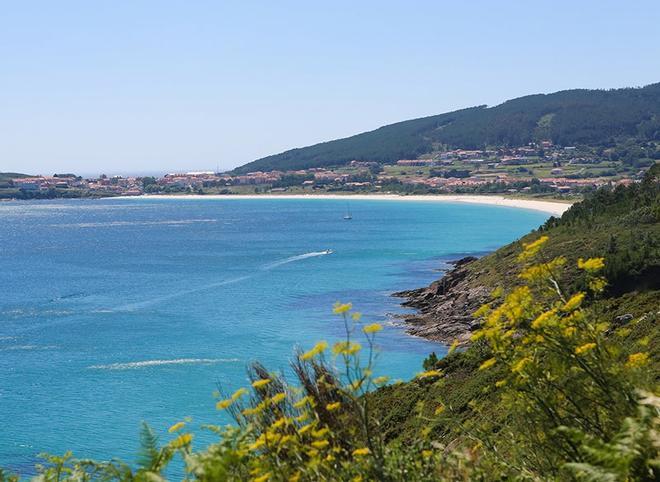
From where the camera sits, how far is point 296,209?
142 meters

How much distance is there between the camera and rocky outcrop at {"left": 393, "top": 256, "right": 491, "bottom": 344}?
32906 mm

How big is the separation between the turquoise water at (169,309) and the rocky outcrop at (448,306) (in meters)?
1.16

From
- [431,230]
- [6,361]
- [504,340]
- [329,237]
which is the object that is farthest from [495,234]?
[504,340]

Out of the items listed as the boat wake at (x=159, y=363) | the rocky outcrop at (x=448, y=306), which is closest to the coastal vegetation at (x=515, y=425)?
the rocky outcrop at (x=448, y=306)

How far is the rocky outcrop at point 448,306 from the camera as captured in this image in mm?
32906

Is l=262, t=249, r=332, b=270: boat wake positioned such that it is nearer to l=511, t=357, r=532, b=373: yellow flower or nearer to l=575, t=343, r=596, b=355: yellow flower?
l=511, t=357, r=532, b=373: yellow flower

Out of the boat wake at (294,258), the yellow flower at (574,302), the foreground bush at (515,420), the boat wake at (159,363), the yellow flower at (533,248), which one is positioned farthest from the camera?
the boat wake at (294,258)

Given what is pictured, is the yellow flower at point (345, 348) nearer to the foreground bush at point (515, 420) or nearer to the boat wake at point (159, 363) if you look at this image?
the foreground bush at point (515, 420)

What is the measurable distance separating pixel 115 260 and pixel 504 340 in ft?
218

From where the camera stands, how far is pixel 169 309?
4375cm

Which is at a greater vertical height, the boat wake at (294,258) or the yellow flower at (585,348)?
the yellow flower at (585,348)

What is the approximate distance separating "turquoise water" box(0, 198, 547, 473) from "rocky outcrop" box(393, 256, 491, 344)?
1158 mm

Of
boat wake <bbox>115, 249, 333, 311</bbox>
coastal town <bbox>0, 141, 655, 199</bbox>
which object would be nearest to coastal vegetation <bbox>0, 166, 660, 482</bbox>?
boat wake <bbox>115, 249, 333, 311</bbox>

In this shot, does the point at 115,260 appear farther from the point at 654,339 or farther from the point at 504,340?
the point at 504,340
